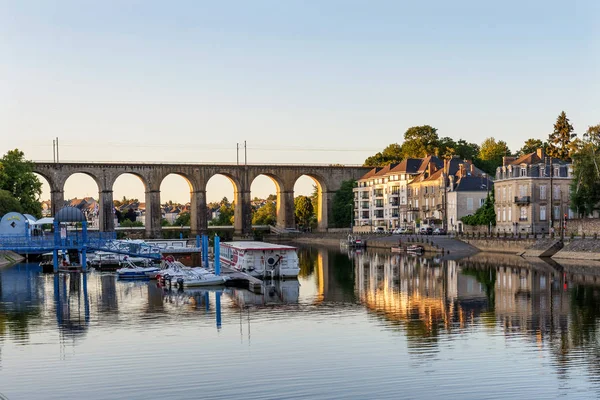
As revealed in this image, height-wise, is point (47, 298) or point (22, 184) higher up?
point (22, 184)

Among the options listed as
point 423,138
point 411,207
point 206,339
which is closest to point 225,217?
point 423,138

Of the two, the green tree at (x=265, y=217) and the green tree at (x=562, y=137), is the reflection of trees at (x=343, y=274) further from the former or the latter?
the green tree at (x=265, y=217)

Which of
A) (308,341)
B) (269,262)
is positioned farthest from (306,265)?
(308,341)

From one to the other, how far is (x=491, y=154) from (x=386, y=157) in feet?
58.3

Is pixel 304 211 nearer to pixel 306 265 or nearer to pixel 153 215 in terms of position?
pixel 153 215

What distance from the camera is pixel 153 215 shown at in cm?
10781

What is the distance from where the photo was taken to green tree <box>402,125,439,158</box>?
129375 millimetres

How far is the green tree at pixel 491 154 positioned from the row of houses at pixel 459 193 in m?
10.8

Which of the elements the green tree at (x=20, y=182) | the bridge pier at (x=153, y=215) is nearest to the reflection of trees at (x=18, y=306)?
the green tree at (x=20, y=182)

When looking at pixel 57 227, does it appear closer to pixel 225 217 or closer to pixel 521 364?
pixel 521 364

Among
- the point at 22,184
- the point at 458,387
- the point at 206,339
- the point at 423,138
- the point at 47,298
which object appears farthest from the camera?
the point at 423,138

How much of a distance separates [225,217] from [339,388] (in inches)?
6252

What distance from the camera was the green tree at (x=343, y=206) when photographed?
118438 mm

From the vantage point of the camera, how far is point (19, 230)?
→ 66.0m
